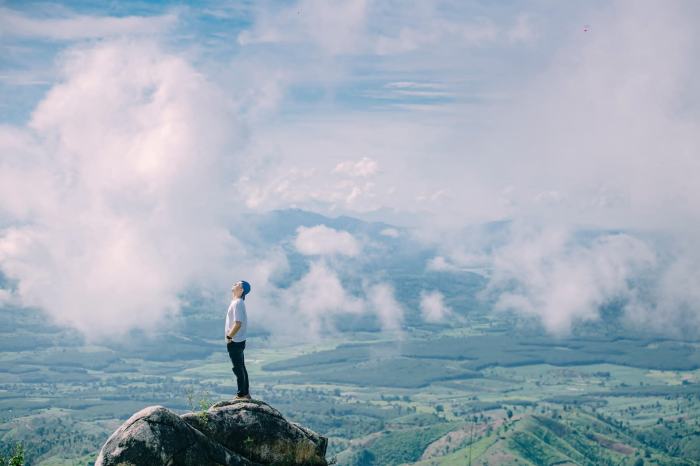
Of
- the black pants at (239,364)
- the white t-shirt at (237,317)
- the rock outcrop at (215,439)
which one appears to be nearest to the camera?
the rock outcrop at (215,439)

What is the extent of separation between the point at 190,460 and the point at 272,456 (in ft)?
16.9

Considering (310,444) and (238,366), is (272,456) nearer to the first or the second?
(310,444)

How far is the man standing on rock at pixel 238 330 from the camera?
127 feet

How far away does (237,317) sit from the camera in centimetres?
3888

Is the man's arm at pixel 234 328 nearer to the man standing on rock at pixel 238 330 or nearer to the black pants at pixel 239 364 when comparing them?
the man standing on rock at pixel 238 330

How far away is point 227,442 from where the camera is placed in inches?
1361

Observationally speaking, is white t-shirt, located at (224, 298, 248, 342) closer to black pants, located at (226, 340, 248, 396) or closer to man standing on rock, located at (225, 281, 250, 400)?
man standing on rock, located at (225, 281, 250, 400)

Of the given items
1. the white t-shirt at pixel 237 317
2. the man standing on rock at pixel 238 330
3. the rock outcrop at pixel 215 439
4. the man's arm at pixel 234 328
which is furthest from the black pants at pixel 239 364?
the rock outcrop at pixel 215 439

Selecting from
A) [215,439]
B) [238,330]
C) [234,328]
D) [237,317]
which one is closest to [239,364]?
[238,330]

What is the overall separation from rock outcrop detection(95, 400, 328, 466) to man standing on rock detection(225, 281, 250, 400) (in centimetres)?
268

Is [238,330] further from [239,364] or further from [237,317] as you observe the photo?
[239,364]

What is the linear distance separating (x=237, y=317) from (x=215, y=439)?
22.3 feet

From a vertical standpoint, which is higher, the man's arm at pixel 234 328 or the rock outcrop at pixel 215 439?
the man's arm at pixel 234 328

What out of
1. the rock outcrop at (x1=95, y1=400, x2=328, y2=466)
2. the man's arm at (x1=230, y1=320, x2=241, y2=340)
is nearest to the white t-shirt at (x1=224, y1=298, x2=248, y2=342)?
the man's arm at (x1=230, y1=320, x2=241, y2=340)
